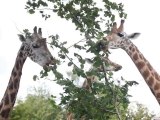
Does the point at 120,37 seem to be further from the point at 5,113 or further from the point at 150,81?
the point at 5,113

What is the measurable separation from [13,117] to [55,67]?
19.3 m

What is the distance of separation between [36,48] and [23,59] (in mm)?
393

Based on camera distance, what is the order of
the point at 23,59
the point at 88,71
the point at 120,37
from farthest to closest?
the point at 120,37
the point at 23,59
the point at 88,71

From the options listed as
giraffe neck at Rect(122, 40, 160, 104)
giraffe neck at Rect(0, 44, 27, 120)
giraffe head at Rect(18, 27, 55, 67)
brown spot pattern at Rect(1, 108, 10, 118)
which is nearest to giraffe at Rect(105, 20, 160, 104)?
giraffe neck at Rect(122, 40, 160, 104)

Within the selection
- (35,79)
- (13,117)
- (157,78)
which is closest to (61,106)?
(35,79)

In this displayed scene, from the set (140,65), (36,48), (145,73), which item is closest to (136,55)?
(140,65)

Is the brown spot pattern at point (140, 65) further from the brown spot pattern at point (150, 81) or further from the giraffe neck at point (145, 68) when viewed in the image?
the brown spot pattern at point (150, 81)

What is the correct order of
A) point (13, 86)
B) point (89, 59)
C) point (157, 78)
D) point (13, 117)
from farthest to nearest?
point (13, 117) → point (157, 78) → point (13, 86) → point (89, 59)

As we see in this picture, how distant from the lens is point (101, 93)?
5.68 metres

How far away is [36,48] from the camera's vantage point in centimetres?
839

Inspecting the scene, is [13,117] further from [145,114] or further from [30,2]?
[30,2]

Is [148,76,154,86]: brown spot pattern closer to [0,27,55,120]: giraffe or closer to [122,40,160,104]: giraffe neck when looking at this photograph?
[122,40,160,104]: giraffe neck

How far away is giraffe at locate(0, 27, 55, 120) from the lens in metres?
7.75

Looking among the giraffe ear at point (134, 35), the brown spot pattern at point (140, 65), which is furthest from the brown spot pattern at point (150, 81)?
the giraffe ear at point (134, 35)
